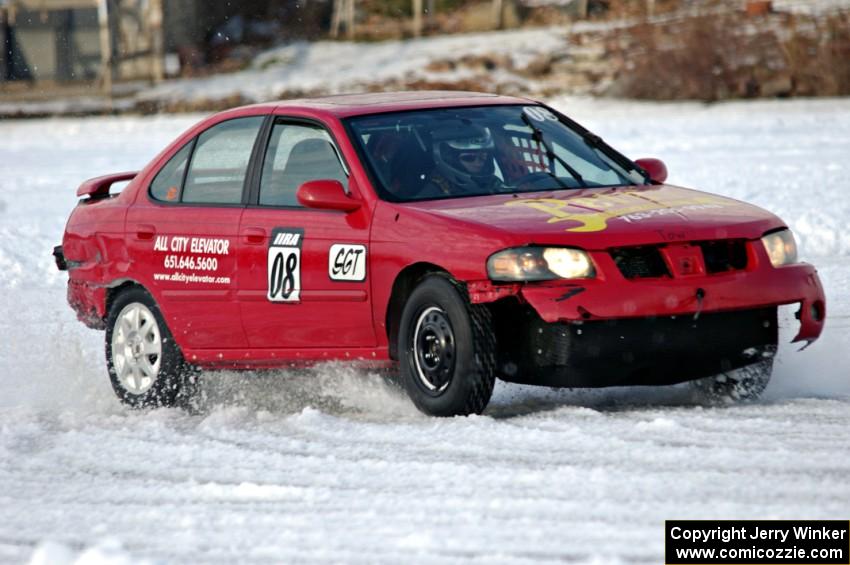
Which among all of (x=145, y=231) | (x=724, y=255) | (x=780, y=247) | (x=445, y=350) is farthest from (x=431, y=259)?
(x=145, y=231)

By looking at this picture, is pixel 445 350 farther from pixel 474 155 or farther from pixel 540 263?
pixel 474 155

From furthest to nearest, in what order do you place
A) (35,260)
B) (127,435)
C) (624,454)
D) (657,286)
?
1. (35,260)
2. (127,435)
3. (657,286)
4. (624,454)

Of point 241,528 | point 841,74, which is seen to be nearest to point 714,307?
point 241,528

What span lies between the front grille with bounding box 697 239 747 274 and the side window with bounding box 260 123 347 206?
1.81m

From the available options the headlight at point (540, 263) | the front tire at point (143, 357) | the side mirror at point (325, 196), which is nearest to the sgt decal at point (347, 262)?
the side mirror at point (325, 196)

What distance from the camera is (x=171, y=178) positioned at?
845 centimetres

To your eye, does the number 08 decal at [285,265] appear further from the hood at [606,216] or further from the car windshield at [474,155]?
the hood at [606,216]

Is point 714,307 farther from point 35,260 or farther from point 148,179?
point 35,260

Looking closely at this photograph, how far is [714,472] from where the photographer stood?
5535mm

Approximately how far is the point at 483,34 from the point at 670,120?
9.98m

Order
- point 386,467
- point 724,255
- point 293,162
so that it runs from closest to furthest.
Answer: point 386,467, point 724,255, point 293,162

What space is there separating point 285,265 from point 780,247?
2237 mm

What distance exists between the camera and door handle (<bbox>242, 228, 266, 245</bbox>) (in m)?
7.55

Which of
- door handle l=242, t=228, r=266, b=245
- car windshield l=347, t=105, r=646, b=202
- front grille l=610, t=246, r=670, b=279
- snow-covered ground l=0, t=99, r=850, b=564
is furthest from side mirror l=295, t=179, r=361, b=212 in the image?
front grille l=610, t=246, r=670, b=279
